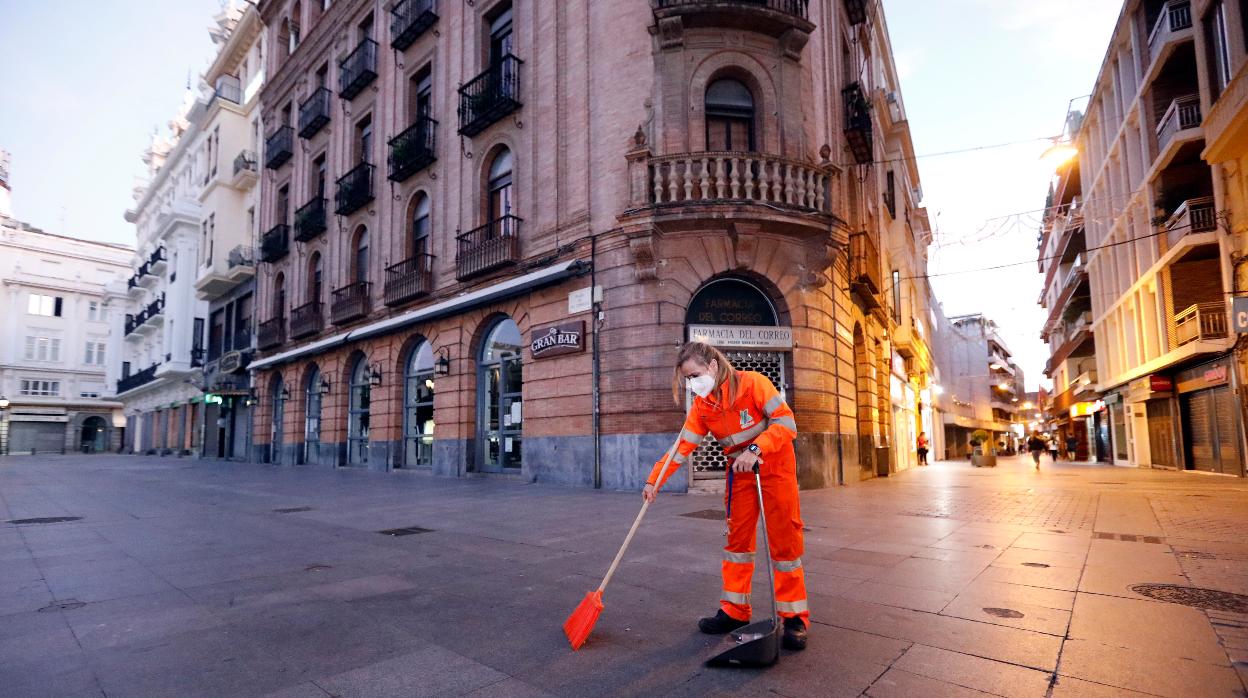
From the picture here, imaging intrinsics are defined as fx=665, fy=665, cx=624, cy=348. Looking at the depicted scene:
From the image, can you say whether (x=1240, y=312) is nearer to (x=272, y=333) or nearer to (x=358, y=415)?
(x=358, y=415)

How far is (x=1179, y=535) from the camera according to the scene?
287 inches

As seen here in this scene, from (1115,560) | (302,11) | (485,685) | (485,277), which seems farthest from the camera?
(302,11)

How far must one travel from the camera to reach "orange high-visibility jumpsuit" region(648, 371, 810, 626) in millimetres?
3770

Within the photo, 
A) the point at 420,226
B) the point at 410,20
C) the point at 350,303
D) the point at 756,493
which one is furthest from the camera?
the point at 350,303

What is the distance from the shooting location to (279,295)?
1128 inches

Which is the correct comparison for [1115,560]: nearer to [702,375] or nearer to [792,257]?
[702,375]

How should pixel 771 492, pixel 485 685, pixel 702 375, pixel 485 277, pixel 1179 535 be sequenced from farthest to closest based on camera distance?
pixel 485 277, pixel 1179 535, pixel 702 375, pixel 771 492, pixel 485 685

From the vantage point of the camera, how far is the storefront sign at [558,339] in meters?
14.3

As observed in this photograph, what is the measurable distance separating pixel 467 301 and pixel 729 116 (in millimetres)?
7652

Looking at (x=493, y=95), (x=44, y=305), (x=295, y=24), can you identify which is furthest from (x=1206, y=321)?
(x=44, y=305)

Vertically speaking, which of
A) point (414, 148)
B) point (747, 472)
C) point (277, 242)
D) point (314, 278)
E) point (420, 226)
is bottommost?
point (747, 472)

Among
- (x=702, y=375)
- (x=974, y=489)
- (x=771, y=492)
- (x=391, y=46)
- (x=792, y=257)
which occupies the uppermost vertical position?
(x=391, y=46)

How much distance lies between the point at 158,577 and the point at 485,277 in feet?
40.0

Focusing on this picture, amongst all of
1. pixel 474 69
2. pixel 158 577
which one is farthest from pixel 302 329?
pixel 158 577
